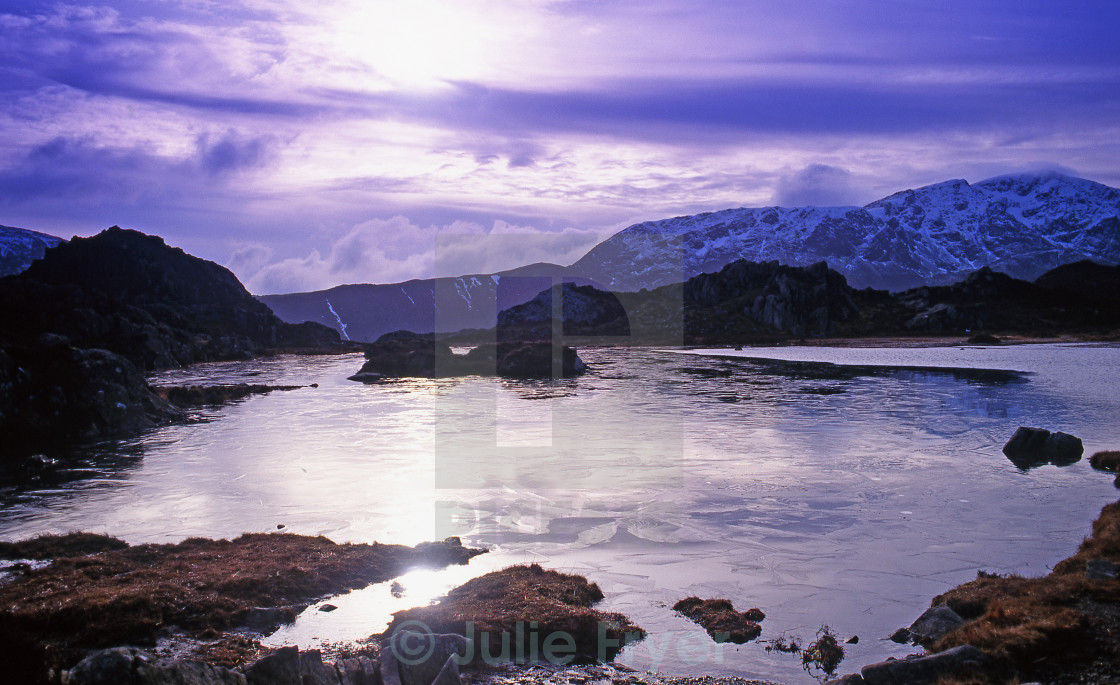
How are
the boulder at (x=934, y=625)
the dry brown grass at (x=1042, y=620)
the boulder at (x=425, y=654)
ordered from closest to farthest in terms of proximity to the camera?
the boulder at (x=425, y=654)
the dry brown grass at (x=1042, y=620)
the boulder at (x=934, y=625)

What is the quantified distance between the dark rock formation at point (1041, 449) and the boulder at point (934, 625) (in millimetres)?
20097

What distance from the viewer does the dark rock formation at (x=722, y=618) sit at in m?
14.0

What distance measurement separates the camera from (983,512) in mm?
22859

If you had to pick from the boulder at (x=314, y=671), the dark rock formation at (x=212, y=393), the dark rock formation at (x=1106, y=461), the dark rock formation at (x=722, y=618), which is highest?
the boulder at (x=314, y=671)

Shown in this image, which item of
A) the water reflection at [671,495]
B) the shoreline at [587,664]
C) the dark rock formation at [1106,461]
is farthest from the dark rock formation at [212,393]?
the dark rock formation at [1106,461]

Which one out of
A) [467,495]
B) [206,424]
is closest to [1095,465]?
[467,495]

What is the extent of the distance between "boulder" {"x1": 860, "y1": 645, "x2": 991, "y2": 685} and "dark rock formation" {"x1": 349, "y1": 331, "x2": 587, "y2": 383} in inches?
3332

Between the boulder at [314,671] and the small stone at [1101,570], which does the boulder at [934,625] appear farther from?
the boulder at [314,671]

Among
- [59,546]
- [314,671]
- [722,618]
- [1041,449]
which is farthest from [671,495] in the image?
[59,546]

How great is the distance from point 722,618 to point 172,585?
39.8 ft

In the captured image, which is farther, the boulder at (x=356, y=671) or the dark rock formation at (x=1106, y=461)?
the dark rock formation at (x=1106, y=461)

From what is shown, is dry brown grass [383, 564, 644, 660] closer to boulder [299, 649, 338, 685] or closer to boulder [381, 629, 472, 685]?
boulder [381, 629, 472, 685]

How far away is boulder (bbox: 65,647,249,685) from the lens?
8.85 m

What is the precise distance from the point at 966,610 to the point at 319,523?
1932cm
